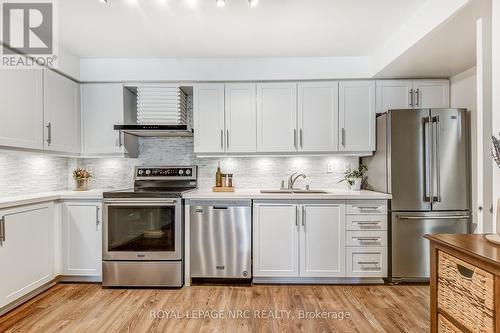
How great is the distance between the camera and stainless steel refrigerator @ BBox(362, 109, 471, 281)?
9.35ft

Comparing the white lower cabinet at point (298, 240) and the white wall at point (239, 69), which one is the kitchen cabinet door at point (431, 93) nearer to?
the white wall at point (239, 69)

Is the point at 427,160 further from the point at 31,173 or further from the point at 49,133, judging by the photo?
the point at 31,173

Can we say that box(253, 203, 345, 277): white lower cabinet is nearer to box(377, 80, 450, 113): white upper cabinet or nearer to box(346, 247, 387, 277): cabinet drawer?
box(346, 247, 387, 277): cabinet drawer

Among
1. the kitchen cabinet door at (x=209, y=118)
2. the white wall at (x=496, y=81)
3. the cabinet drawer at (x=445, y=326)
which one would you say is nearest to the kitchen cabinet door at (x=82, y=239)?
the kitchen cabinet door at (x=209, y=118)

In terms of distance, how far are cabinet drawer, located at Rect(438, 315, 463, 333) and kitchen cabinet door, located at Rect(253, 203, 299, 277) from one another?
1538 millimetres

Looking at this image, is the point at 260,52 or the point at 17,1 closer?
the point at 17,1

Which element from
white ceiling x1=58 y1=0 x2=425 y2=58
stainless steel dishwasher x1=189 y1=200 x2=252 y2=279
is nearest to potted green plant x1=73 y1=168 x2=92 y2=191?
white ceiling x1=58 y1=0 x2=425 y2=58

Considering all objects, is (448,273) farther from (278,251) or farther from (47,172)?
(47,172)

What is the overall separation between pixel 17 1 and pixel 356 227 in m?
3.64

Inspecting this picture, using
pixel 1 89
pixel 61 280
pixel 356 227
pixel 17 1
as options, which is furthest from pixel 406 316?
pixel 17 1

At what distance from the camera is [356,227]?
2953 mm

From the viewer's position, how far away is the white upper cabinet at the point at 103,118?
332cm

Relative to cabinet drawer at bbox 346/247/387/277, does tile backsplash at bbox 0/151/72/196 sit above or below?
above

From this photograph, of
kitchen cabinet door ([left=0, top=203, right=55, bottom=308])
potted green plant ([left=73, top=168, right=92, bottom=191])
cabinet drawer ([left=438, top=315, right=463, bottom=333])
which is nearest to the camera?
cabinet drawer ([left=438, top=315, right=463, bottom=333])
